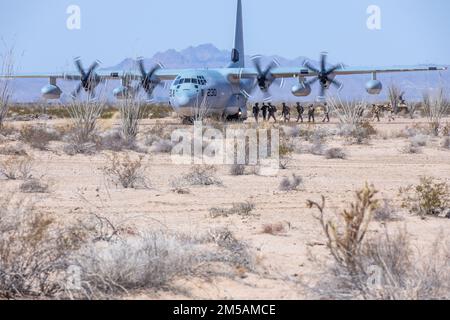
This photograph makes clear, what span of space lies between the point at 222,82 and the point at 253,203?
83.2 ft

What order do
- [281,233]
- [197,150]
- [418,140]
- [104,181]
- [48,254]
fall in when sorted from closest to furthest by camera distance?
[48,254], [281,233], [104,181], [197,150], [418,140]

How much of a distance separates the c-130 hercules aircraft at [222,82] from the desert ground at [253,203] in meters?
11.4

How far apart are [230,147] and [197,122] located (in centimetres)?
470

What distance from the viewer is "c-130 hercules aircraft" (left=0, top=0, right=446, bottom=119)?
3316 cm

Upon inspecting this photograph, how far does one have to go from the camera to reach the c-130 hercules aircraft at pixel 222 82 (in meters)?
33.2

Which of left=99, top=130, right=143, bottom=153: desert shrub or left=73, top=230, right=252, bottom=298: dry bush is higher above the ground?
left=99, top=130, right=143, bottom=153: desert shrub

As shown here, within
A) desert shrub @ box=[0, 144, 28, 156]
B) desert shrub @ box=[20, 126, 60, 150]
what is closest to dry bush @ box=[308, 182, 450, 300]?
desert shrub @ box=[0, 144, 28, 156]

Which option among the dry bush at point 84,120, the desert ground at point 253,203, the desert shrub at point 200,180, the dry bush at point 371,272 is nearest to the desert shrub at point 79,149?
the desert ground at point 253,203

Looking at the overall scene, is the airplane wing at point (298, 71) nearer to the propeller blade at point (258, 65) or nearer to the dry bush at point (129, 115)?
the propeller blade at point (258, 65)

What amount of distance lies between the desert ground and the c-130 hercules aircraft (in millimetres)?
11363

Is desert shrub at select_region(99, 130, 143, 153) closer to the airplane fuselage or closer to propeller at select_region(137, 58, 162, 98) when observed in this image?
the airplane fuselage
